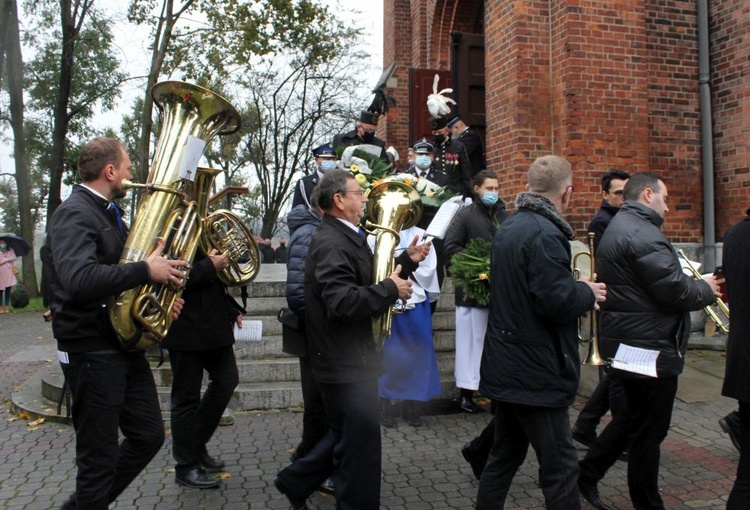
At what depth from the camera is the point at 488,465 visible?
370 centimetres

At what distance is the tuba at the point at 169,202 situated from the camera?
11.6 ft

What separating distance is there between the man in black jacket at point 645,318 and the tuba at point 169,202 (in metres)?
2.50

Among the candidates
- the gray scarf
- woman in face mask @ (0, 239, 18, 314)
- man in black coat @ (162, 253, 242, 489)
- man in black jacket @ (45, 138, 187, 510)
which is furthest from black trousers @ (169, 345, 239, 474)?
woman in face mask @ (0, 239, 18, 314)

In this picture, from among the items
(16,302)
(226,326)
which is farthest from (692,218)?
(16,302)

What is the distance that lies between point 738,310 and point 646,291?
489mm

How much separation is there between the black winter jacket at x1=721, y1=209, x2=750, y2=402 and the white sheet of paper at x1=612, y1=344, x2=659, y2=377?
15.0 inches

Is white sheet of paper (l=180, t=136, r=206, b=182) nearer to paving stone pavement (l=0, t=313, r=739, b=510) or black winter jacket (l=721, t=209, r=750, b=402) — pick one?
paving stone pavement (l=0, t=313, r=739, b=510)

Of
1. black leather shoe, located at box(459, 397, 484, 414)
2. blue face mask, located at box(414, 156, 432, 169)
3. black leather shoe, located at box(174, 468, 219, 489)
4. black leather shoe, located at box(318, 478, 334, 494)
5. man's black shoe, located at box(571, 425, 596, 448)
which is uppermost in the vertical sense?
blue face mask, located at box(414, 156, 432, 169)

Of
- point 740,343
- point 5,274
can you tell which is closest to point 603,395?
point 740,343

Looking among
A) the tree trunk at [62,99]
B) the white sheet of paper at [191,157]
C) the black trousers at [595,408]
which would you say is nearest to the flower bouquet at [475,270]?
the black trousers at [595,408]

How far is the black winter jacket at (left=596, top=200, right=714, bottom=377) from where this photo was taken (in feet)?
12.8

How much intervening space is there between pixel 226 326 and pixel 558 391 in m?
2.37

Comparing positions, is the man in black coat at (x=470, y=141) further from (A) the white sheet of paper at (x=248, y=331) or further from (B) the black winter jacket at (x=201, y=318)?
(B) the black winter jacket at (x=201, y=318)

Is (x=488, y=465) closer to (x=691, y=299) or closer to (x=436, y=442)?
(x=691, y=299)
